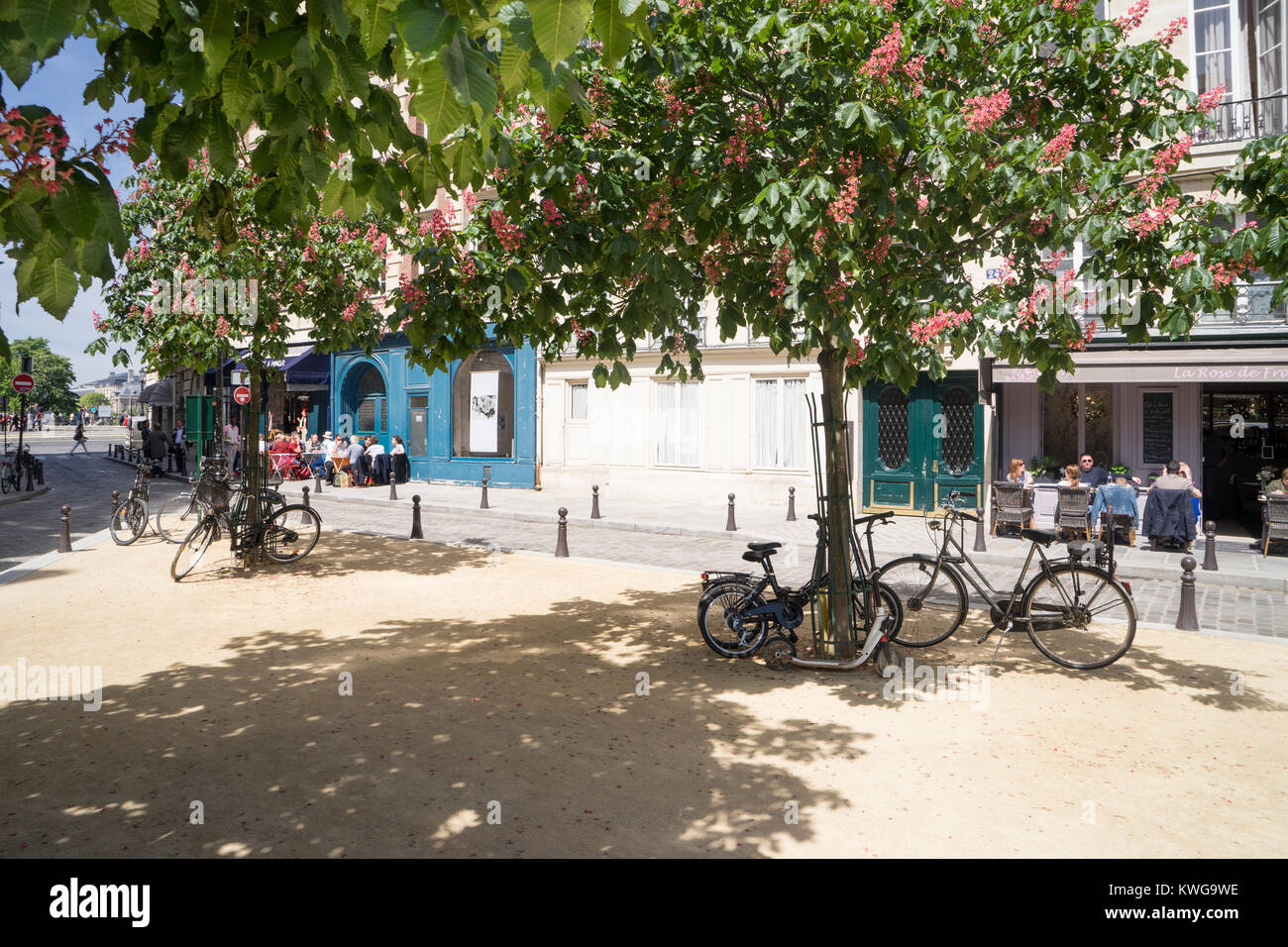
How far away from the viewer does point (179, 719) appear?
5637 mm

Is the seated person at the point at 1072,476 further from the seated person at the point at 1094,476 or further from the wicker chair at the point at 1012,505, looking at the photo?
the wicker chair at the point at 1012,505

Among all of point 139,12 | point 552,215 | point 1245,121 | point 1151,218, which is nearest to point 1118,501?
point 1245,121

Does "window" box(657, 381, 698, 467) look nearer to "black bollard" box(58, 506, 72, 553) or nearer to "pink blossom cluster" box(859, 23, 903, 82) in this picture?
"black bollard" box(58, 506, 72, 553)

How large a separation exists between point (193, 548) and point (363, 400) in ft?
64.1

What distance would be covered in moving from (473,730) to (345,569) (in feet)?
22.3

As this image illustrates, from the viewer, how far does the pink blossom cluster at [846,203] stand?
5762 millimetres

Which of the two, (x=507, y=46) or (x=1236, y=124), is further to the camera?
(x=1236, y=124)

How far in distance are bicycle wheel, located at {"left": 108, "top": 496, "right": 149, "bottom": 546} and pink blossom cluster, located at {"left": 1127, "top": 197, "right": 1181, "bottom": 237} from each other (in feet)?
46.6

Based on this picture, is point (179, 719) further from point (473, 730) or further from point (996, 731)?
point (996, 731)

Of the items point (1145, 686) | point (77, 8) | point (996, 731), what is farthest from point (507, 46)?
point (1145, 686)

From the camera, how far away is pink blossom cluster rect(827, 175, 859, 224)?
5762mm

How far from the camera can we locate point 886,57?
5.93 metres

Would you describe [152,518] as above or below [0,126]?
below

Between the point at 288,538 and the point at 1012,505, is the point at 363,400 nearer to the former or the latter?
the point at 288,538
